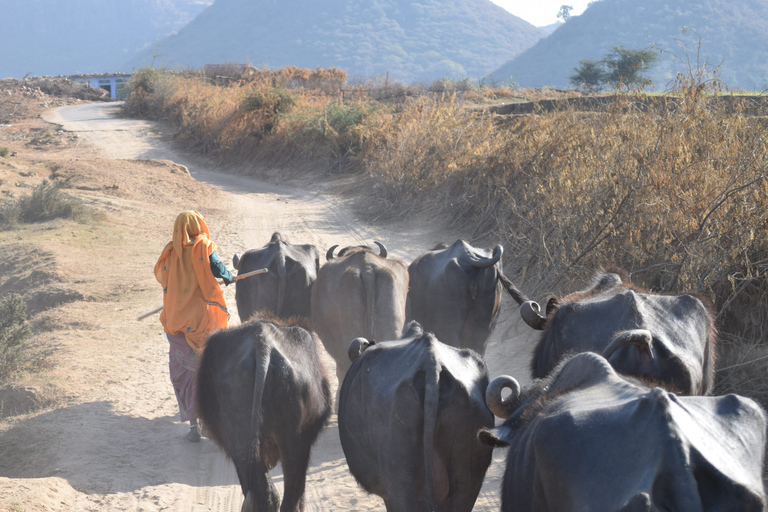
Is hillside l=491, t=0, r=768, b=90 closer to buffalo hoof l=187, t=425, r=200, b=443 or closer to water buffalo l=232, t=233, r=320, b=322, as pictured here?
water buffalo l=232, t=233, r=320, b=322

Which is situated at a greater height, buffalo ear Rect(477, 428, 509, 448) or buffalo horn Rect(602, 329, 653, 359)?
buffalo horn Rect(602, 329, 653, 359)

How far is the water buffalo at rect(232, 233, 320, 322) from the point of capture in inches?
239

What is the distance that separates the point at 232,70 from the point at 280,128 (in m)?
20.1

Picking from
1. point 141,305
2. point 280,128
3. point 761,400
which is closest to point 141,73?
point 280,128

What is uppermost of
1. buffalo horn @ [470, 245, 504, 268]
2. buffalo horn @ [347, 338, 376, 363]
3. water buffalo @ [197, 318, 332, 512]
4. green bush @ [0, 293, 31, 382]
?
buffalo horn @ [470, 245, 504, 268]

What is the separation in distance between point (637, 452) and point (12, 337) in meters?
7.24

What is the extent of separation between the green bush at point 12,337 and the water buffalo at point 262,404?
3647mm

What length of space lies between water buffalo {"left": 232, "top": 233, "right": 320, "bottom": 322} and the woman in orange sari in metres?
0.62

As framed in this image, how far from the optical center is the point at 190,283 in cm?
538

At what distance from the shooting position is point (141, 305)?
9008 millimetres

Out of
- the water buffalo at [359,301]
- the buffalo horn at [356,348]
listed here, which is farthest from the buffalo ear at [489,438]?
the water buffalo at [359,301]

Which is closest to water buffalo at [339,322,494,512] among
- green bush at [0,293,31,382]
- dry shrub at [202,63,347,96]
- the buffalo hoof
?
the buffalo hoof

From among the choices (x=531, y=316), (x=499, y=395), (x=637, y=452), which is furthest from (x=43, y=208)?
(x=637, y=452)

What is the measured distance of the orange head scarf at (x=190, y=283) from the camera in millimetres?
5336
